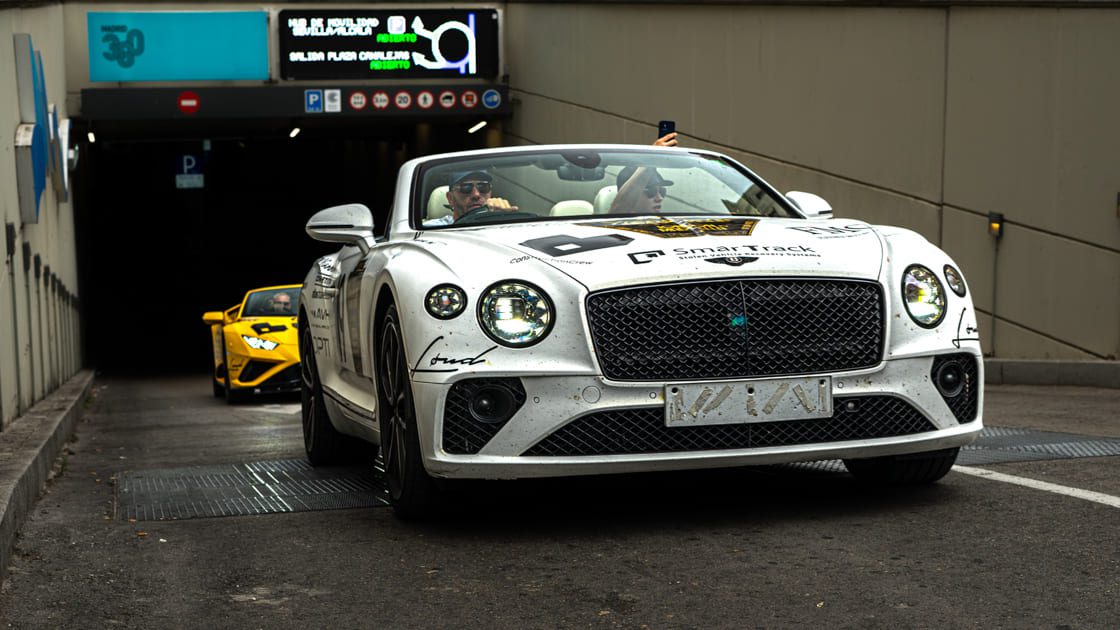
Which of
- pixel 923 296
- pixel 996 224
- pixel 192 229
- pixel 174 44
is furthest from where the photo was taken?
pixel 192 229

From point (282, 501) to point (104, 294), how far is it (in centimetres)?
4857

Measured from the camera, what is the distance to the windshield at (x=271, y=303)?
17.8 metres

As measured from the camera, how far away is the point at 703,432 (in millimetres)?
5230

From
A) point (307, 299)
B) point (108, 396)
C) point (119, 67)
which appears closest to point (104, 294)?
point (119, 67)

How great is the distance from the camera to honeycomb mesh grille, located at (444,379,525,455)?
5.16m

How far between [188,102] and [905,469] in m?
22.3

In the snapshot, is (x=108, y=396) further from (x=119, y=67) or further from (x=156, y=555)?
(x=156, y=555)

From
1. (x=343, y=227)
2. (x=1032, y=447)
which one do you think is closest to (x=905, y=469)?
(x=1032, y=447)

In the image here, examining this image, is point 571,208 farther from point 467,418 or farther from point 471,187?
point 467,418

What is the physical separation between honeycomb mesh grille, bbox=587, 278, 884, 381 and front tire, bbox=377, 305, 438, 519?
79 cm

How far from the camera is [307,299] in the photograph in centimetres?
814

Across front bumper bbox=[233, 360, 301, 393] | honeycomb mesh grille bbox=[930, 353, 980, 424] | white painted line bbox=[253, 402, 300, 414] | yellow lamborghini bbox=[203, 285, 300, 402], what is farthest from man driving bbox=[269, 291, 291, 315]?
honeycomb mesh grille bbox=[930, 353, 980, 424]
